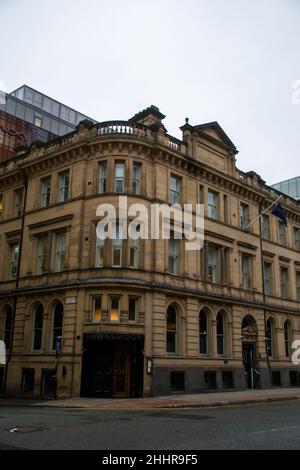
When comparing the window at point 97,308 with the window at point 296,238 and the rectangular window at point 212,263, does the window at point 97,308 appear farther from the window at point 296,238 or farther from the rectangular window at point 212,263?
the window at point 296,238

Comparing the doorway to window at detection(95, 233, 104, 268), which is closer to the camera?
the doorway

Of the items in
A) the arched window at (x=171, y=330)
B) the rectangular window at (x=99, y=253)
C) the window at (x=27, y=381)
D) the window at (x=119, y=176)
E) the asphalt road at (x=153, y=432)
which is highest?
the window at (x=119, y=176)

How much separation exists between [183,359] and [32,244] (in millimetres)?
12308

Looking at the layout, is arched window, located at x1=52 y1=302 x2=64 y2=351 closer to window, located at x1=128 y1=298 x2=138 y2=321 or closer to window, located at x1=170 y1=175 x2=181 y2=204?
window, located at x1=128 y1=298 x2=138 y2=321

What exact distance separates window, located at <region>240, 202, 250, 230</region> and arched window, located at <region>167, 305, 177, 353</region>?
404 inches

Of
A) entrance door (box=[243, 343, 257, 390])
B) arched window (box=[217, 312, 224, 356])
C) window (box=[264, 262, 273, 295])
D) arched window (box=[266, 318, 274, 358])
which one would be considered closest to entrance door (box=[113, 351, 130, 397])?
arched window (box=[217, 312, 224, 356])

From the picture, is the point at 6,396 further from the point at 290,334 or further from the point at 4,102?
the point at 4,102

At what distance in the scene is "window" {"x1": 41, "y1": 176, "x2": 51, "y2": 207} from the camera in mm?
31302

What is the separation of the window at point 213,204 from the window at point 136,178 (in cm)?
664

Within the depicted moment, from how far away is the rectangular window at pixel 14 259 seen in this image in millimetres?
31797

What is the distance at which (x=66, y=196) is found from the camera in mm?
29891

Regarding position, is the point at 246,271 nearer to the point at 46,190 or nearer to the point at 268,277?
the point at 268,277

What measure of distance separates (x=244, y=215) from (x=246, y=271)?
4.42 meters

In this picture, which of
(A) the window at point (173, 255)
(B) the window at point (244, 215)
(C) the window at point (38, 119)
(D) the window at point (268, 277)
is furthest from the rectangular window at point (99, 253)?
(C) the window at point (38, 119)
